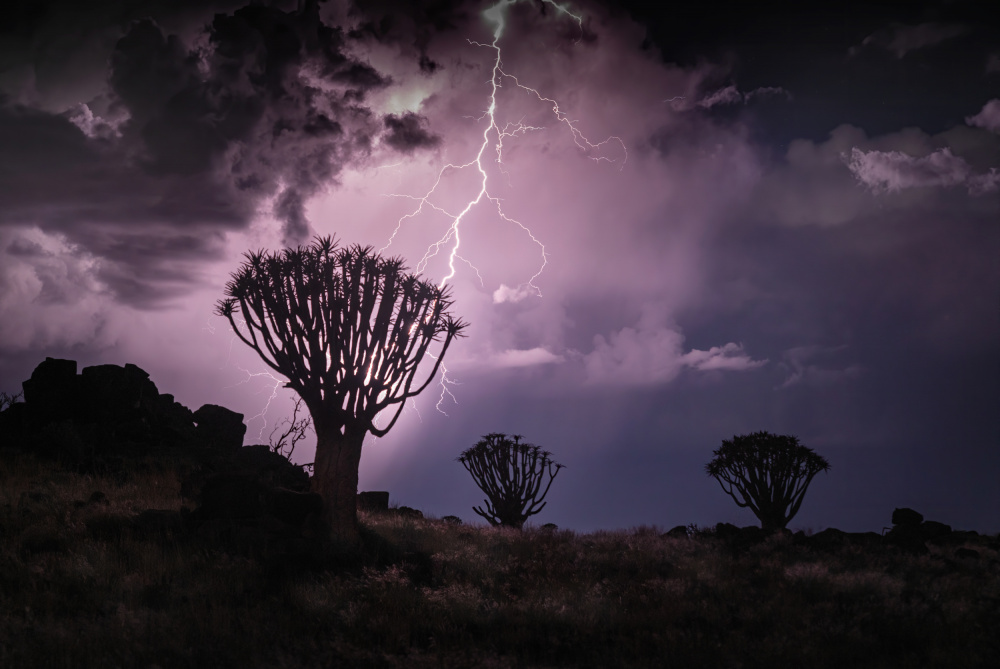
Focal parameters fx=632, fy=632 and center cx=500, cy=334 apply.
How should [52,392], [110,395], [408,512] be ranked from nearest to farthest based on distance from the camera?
[408,512] → [52,392] → [110,395]

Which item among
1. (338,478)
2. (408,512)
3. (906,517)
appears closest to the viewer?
(338,478)

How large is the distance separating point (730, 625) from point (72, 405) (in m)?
22.6

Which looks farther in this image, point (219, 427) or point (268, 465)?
point (219, 427)

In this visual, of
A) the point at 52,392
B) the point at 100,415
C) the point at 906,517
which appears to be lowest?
the point at 906,517

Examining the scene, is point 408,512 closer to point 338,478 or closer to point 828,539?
point 338,478

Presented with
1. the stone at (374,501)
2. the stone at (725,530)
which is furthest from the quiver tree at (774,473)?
the stone at (374,501)

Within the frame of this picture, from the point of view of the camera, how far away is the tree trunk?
13.0 m

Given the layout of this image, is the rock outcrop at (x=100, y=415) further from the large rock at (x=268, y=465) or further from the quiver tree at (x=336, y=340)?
the quiver tree at (x=336, y=340)

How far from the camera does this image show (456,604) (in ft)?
31.1

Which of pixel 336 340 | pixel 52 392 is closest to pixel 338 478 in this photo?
pixel 336 340

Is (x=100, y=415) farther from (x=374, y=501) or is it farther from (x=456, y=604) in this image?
(x=456, y=604)

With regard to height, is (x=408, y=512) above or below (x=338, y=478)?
below

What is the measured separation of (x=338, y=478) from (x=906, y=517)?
1826 cm

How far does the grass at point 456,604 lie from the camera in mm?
7695
